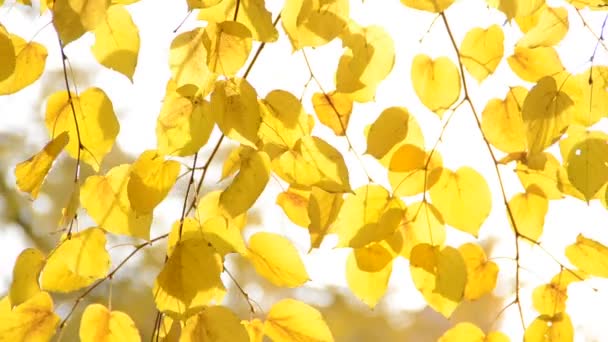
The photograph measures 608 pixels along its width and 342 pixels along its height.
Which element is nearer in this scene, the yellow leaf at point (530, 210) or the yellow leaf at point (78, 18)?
the yellow leaf at point (78, 18)

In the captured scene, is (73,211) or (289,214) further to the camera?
(289,214)

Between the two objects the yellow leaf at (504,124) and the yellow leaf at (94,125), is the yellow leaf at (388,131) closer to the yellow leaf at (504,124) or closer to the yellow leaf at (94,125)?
the yellow leaf at (504,124)

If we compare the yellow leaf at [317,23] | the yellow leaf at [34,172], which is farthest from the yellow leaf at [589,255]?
the yellow leaf at [34,172]

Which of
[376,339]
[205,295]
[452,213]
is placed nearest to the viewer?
[205,295]

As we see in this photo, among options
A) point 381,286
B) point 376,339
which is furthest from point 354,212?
point 376,339

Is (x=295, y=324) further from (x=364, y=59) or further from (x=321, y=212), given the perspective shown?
(x=364, y=59)

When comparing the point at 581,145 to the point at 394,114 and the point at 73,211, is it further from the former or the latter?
the point at 73,211
